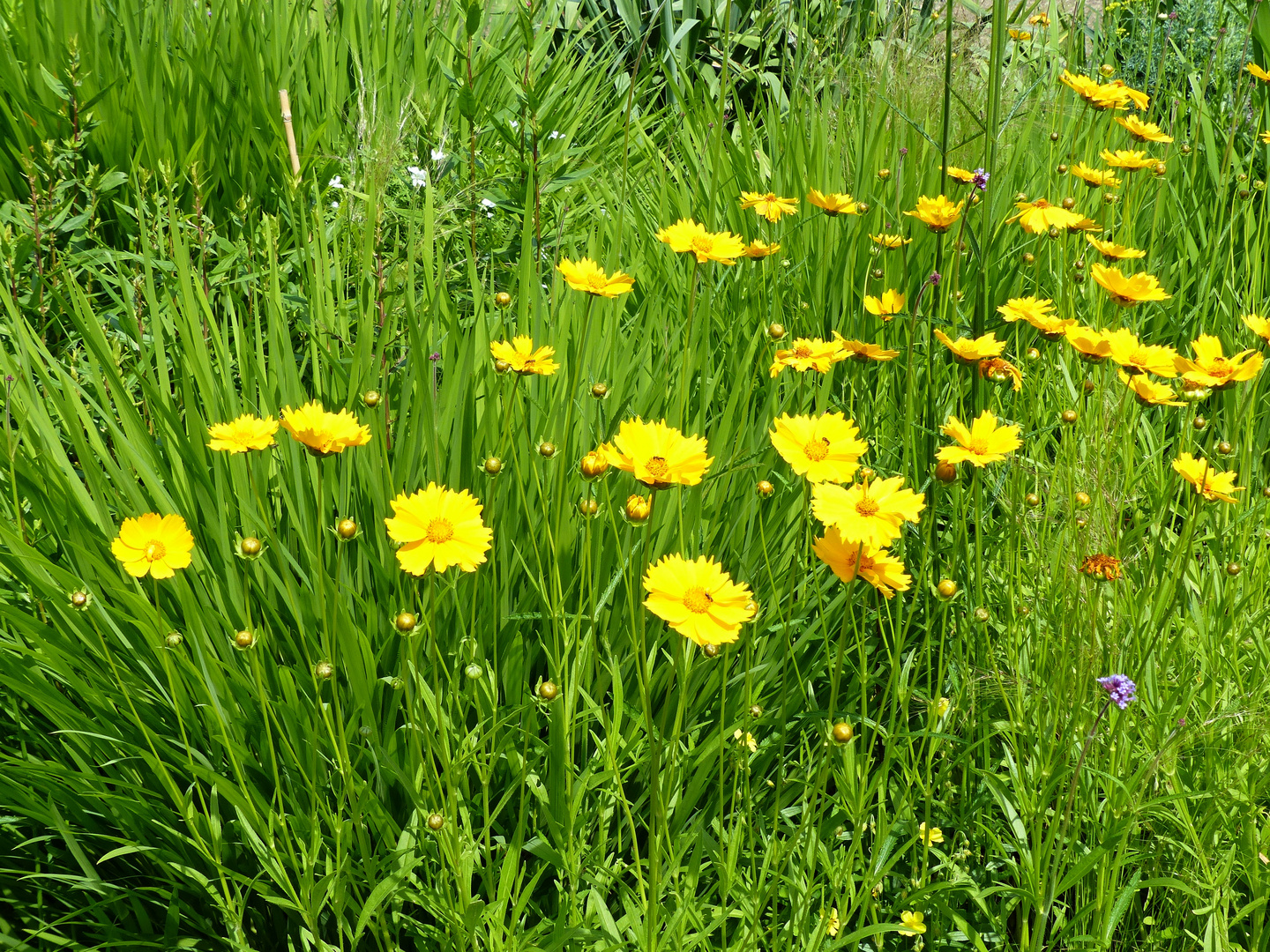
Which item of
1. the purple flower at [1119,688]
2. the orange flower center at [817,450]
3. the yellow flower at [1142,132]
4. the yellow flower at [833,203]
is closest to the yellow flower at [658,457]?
the orange flower center at [817,450]

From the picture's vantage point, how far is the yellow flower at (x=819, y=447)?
1011 millimetres

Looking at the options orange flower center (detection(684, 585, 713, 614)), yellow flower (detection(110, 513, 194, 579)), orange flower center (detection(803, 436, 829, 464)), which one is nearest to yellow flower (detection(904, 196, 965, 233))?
orange flower center (detection(803, 436, 829, 464))

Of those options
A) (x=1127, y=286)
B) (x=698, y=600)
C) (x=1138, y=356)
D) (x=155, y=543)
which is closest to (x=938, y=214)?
(x=1127, y=286)

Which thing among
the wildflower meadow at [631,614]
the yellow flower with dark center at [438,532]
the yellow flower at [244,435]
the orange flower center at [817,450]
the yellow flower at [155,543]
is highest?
the yellow flower at [244,435]

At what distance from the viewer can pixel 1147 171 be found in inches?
95.7

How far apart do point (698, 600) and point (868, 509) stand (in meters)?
0.18

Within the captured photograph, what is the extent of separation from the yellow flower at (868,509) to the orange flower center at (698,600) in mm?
117

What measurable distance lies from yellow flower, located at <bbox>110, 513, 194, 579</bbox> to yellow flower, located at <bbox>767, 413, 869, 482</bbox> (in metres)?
0.56

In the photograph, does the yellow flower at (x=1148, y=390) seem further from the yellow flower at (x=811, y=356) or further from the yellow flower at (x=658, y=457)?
the yellow flower at (x=658, y=457)

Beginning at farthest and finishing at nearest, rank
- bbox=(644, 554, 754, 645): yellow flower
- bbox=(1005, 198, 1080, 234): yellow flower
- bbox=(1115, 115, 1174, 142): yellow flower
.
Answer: bbox=(1115, 115, 1174, 142): yellow flower < bbox=(1005, 198, 1080, 234): yellow flower < bbox=(644, 554, 754, 645): yellow flower

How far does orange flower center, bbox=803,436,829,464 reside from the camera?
1040mm

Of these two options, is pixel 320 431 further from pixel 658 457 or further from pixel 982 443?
pixel 982 443

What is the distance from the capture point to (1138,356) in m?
1.22

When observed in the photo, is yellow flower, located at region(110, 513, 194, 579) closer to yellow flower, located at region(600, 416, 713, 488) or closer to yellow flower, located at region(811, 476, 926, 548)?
yellow flower, located at region(600, 416, 713, 488)
